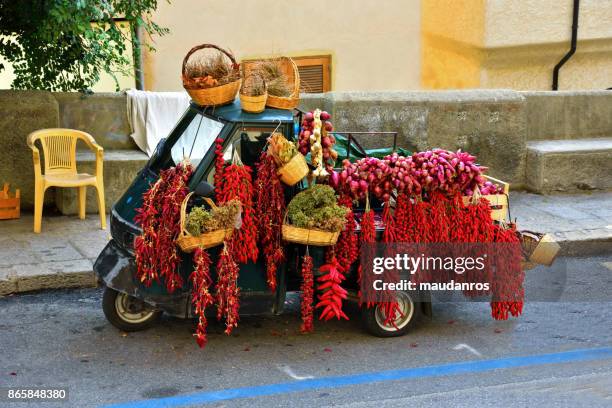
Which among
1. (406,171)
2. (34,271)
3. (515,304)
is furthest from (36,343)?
(515,304)

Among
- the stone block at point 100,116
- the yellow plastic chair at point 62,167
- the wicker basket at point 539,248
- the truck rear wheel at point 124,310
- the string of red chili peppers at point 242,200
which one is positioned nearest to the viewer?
the string of red chili peppers at point 242,200

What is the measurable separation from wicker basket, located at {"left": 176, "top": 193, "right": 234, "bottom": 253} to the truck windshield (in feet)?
1.50

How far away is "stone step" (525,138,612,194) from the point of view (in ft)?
35.0

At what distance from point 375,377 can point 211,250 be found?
1.37m

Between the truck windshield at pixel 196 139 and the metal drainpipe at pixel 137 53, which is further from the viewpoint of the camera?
the metal drainpipe at pixel 137 53

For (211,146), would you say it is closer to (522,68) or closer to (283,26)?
(283,26)

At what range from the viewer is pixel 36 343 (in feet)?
20.6

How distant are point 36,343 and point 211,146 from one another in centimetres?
182

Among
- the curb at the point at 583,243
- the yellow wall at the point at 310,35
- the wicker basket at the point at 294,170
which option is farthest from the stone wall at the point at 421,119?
the wicker basket at the point at 294,170

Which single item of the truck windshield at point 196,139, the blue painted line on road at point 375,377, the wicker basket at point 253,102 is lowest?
the blue painted line on road at point 375,377

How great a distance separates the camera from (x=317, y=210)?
19.6 feet

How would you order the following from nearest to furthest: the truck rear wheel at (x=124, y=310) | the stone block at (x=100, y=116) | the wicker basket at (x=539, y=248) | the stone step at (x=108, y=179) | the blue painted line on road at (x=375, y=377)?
the blue painted line on road at (x=375, y=377), the truck rear wheel at (x=124, y=310), the wicker basket at (x=539, y=248), the stone step at (x=108, y=179), the stone block at (x=100, y=116)

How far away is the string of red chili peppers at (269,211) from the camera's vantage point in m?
6.05

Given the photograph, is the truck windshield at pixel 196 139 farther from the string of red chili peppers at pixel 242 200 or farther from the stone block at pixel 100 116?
the stone block at pixel 100 116
